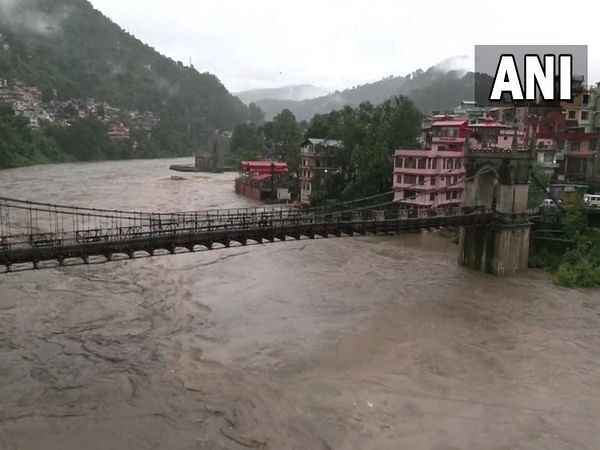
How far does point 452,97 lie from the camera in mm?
151250

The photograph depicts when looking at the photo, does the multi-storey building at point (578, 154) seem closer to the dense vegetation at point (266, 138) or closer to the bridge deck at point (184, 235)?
the bridge deck at point (184, 235)

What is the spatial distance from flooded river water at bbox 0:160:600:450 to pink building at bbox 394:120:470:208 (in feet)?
34.1

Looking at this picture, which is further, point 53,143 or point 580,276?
point 53,143

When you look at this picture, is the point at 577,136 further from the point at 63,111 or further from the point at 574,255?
the point at 63,111

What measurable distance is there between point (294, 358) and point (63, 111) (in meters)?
119

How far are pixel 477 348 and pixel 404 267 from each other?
38.4 feet

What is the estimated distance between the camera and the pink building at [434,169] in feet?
136

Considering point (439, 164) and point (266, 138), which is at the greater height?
point (266, 138)

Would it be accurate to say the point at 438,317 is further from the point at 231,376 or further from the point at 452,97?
the point at 452,97

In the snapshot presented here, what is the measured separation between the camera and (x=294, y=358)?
762 inches

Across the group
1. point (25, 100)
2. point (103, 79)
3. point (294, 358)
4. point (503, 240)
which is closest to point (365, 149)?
point (503, 240)

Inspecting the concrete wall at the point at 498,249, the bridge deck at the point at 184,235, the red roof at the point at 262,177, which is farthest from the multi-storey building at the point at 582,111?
the red roof at the point at 262,177

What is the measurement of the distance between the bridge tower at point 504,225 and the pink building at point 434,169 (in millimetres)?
9189

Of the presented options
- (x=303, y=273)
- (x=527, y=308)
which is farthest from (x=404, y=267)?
(x=527, y=308)
